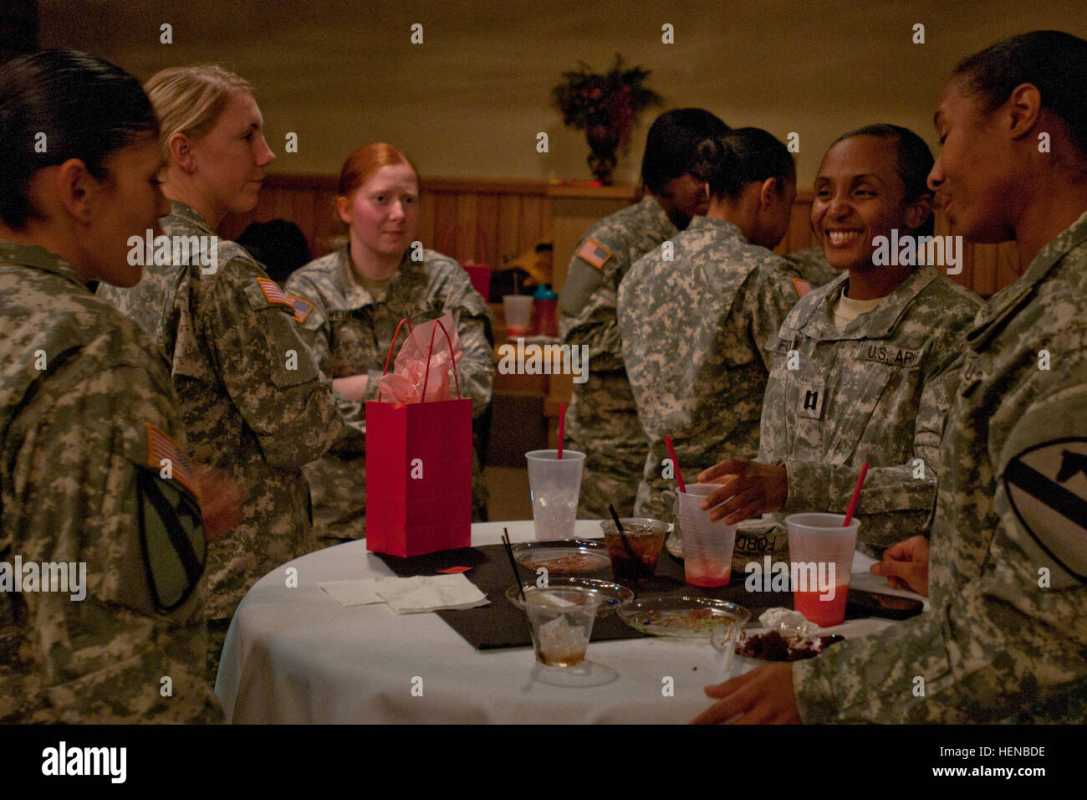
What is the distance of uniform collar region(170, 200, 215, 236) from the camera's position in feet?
7.17

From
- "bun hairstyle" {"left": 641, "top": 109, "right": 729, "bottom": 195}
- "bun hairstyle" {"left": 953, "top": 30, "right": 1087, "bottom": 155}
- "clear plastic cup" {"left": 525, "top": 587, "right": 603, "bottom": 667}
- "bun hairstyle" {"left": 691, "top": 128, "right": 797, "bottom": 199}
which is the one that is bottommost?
"clear plastic cup" {"left": 525, "top": 587, "right": 603, "bottom": 667}

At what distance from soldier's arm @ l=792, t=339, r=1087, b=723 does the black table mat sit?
0.47m

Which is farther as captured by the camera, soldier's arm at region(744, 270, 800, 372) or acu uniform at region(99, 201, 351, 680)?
soldier's arm at region(744, 270, 800, 372)

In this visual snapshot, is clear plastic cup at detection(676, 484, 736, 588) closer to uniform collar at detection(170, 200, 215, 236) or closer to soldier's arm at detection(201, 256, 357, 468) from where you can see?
soldier's arm at detection(201, 256, 357, 468)

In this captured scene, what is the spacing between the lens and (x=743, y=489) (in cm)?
177

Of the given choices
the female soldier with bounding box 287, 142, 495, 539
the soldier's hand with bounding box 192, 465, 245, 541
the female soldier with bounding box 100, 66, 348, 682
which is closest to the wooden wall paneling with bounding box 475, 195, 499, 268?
the female soldier with bounding box 287, 142, 495, 539

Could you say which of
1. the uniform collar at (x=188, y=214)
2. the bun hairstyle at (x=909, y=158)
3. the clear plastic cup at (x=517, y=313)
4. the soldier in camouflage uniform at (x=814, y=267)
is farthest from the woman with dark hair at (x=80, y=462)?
the clear plastic cup at (x=517, y=313)

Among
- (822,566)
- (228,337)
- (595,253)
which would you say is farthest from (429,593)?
(595,253)

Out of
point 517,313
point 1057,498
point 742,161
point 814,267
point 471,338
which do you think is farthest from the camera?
point 517,313

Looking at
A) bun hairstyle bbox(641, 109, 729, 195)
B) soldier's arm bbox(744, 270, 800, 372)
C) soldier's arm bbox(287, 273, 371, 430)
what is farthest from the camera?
bun hairstyle bbox(641, 109, 729, 195)

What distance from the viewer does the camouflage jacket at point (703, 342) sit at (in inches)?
112

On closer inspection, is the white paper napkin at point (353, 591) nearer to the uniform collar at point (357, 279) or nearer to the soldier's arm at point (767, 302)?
the soldier's arm at point (767, 302)

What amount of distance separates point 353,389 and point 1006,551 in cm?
231

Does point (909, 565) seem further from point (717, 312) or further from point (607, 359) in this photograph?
point (607, 359)
